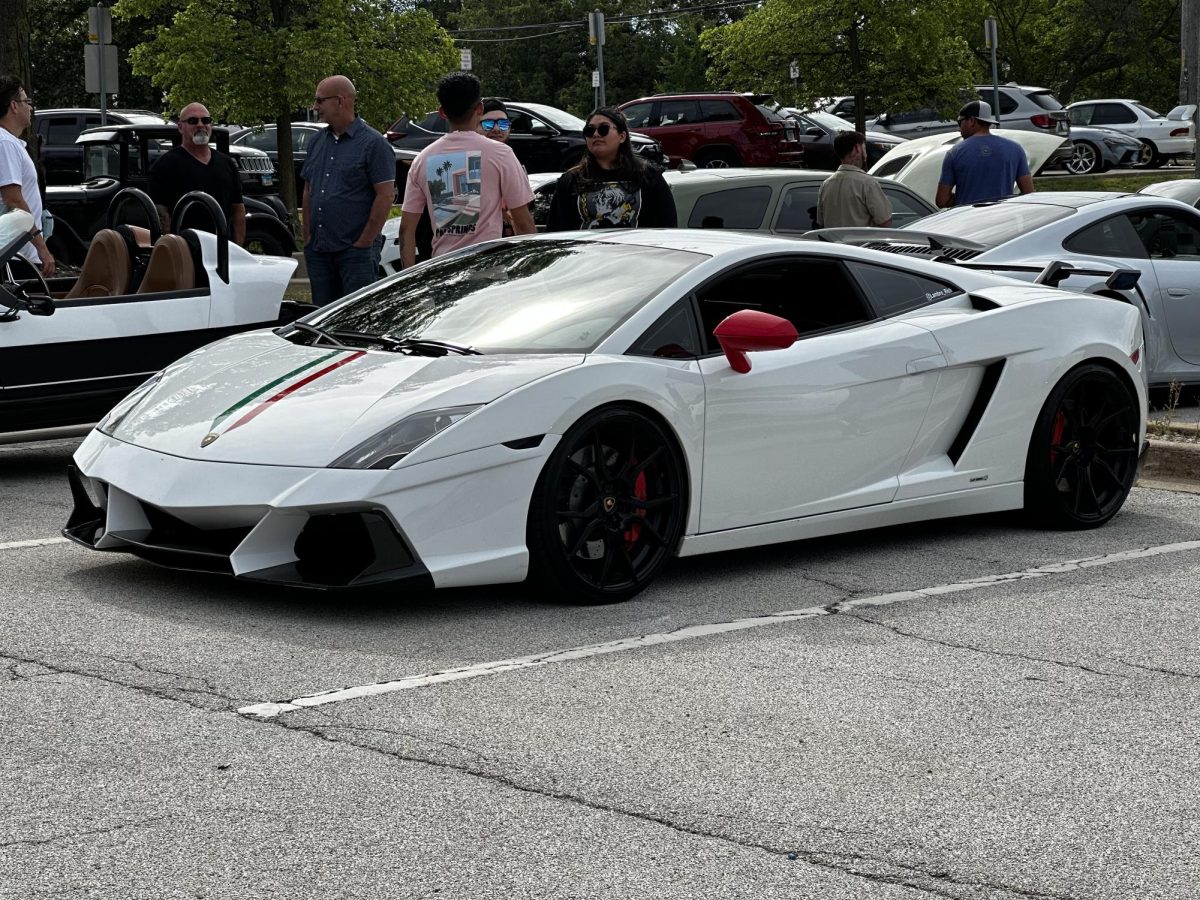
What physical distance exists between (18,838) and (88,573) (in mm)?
2643

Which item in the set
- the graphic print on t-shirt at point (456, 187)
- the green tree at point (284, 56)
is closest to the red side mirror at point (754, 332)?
the graphic print on t-shirt at point (456, 187)

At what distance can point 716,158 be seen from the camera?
28562 mm

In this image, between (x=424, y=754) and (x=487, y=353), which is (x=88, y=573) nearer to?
(x=487, y=353)

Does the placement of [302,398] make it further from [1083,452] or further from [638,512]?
[1083,452]

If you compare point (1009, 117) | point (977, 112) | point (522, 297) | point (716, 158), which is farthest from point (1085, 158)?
point (522, 297)

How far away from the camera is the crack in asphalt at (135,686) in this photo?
4.60m

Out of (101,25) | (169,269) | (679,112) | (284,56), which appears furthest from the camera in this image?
(679,112)

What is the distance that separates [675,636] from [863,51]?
2899 cm

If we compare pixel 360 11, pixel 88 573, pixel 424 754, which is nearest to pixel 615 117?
pixel 88 573

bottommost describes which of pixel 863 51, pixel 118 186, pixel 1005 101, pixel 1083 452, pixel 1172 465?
pixel 1172 465

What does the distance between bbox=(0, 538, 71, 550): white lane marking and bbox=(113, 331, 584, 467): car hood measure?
778 millimetres

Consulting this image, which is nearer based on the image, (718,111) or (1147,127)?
(718,111)

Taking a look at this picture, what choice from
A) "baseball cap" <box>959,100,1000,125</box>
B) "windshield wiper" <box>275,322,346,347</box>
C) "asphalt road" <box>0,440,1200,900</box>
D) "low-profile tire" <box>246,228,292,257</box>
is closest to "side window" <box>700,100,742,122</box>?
"low-profile tire" <box>246,228,292,257</box>

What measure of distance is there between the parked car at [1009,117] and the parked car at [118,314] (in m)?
24.5
